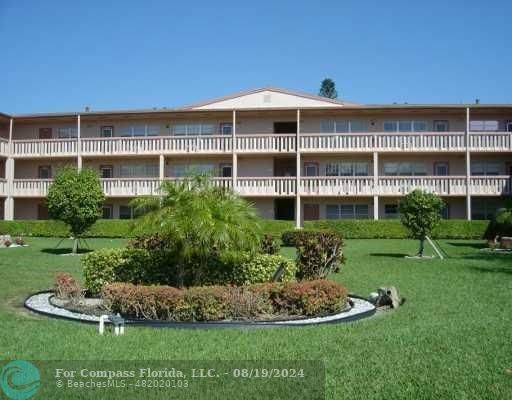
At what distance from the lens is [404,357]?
21.9 feet

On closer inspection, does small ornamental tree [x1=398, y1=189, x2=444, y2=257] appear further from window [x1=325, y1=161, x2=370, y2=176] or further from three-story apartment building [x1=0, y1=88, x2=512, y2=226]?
window [x1=325, y1=161, x2=370, y2=176]

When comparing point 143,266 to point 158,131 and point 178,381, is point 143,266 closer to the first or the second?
point 178,381

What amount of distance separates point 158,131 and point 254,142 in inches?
274

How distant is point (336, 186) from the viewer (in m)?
32.2

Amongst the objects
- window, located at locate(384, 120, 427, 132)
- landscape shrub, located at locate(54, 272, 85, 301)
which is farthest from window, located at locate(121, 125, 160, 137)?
landscape shrub, located at locate(54, 272, 85, 301)

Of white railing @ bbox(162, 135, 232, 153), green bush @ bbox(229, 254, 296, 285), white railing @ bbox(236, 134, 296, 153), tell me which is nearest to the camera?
green bush @ bbox(229, 254, 296, 285)

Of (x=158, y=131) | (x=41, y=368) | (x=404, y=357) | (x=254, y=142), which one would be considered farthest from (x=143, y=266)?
(x=158, y=131)

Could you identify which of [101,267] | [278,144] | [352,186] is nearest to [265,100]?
[278,144]

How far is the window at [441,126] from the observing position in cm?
3391

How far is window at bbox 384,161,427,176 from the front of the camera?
34.0 m

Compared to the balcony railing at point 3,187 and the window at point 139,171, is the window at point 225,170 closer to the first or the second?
the window at point 139,171

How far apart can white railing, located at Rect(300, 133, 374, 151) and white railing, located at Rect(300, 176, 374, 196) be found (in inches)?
67.8

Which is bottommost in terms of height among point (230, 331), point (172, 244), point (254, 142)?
point (230, 331)

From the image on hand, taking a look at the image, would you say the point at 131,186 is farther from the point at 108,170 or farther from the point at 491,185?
the point at 491,185
